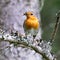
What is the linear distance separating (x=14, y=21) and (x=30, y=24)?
549mm

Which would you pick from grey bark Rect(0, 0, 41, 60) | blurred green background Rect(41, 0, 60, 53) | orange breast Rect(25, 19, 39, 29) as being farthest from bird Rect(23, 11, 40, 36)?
blurred green background Rect(41, 0, 60, 53)

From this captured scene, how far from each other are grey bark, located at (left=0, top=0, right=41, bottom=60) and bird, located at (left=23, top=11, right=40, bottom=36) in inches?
12.5

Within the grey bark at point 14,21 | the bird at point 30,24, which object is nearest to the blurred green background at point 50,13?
the grey bark at point 14,21

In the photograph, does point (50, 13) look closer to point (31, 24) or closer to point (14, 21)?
point (14, 21)

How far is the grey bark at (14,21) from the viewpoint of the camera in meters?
5.92

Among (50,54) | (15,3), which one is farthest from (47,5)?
(50,54)

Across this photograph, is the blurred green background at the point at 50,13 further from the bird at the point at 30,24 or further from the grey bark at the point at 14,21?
the bird at the point at 30,24

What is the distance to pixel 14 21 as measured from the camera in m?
6.13

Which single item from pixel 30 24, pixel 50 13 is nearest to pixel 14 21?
pixel 30 24

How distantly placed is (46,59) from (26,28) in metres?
0.89

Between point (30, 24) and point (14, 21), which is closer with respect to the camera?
point (30, 24)

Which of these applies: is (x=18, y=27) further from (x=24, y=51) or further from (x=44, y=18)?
(x=44, y=18)

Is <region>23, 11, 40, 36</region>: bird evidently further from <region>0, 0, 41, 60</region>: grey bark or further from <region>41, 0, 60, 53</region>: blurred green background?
<region>41, 0, 60, 53</region>: blurred green background

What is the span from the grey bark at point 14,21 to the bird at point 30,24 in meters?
0.32
